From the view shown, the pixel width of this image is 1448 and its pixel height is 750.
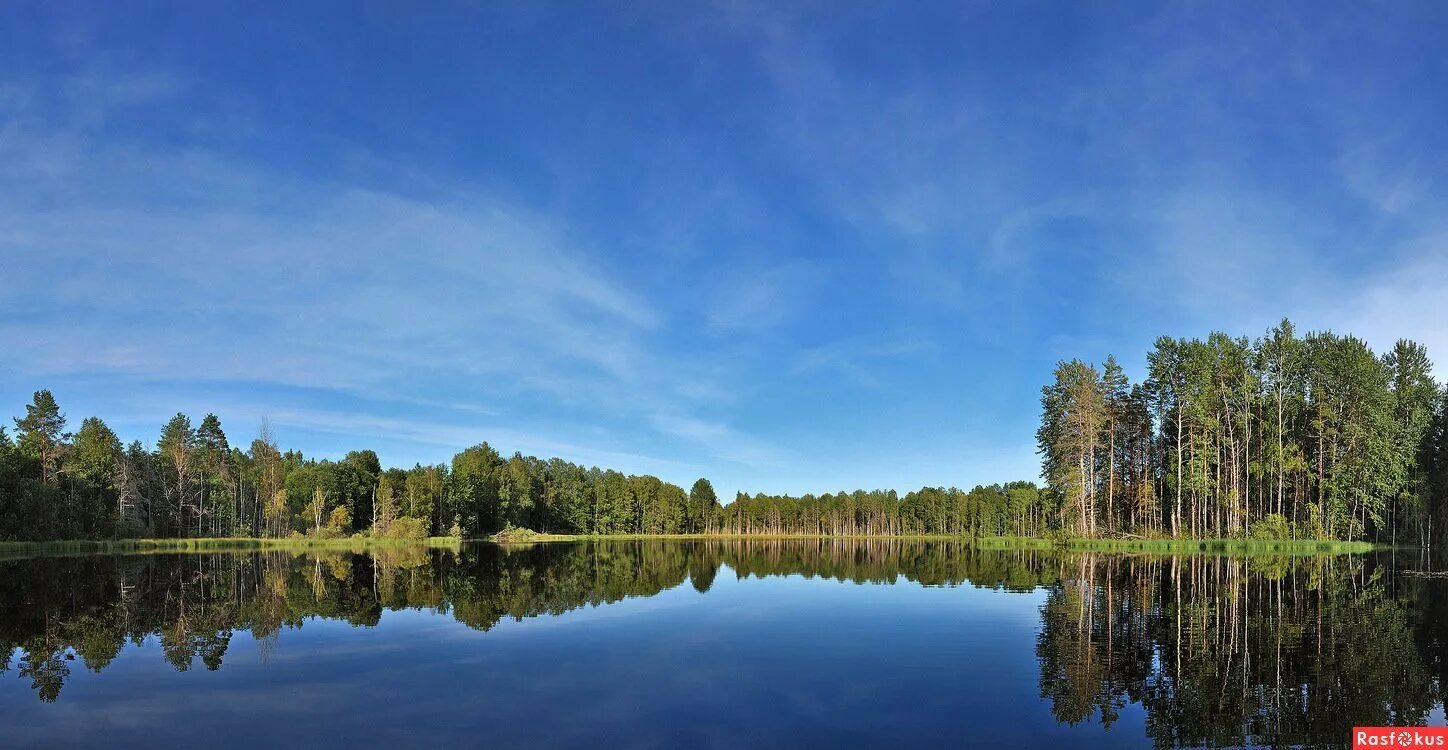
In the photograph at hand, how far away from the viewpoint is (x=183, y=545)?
8669 cm

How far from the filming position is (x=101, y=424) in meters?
98.8

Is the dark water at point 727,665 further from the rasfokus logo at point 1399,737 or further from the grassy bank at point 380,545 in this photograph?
the grassy bank at point 380,545

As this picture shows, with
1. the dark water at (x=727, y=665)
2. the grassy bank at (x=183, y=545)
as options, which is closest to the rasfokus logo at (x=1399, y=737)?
the dark water at (x=727, y=665)

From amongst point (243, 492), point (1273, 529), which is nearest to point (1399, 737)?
point (1273, 529)

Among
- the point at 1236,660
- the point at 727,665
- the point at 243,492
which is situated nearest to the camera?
the point at 1236,660

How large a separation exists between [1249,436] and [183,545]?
117061mm

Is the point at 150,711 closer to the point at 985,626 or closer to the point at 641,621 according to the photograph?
the point at 641,621

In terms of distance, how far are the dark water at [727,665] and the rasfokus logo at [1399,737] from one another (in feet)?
1.37

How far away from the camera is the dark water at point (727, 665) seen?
44.1 feet

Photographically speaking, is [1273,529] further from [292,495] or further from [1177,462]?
[292,495]

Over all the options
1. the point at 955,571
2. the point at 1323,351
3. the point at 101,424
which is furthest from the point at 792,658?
the point at 101,424

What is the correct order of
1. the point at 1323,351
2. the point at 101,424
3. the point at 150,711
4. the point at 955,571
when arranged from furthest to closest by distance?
the point at 101,424 → the point at 1323,351 → the point at 955,571 → the point at 150,711

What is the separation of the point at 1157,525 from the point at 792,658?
7198 centimetres

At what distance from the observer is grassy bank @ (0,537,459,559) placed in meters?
71.8
